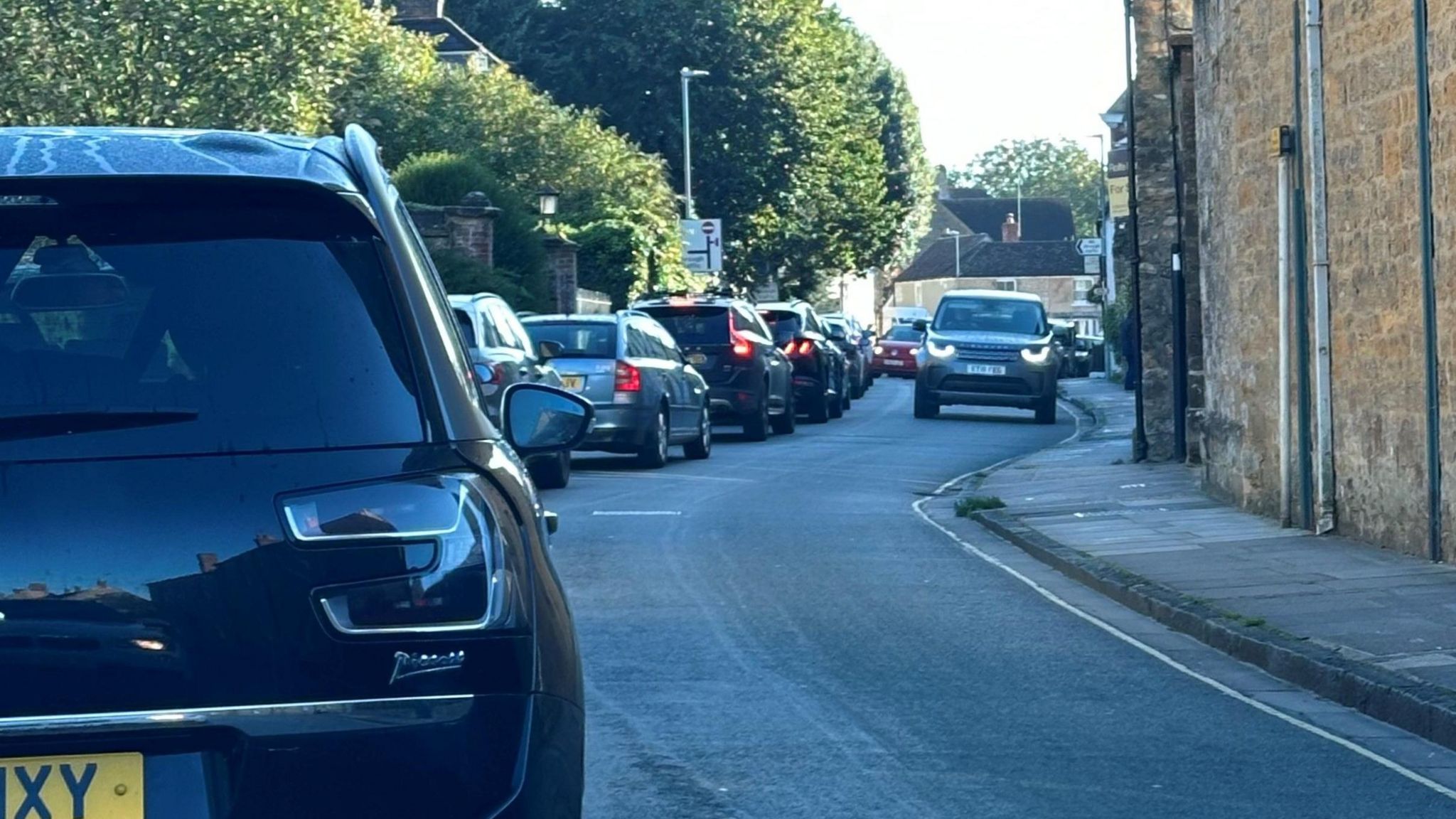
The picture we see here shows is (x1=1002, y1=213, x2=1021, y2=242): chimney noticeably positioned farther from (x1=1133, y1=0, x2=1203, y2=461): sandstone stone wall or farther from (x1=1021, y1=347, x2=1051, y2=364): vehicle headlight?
(x1=1133, y1=0, x2=1203, y2=461): sandstone stone wall

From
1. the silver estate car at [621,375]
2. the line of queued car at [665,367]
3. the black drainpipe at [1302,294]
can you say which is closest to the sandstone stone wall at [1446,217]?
the black drainpipe at [1302,294]

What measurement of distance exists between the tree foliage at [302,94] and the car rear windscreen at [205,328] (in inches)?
1348

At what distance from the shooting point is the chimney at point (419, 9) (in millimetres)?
73750

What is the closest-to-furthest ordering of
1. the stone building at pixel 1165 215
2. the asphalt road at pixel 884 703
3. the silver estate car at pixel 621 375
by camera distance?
the asphalt road at pixel 884 703 → the silver estate car at pixel 621 375 → the stone building at pixel 1165 215

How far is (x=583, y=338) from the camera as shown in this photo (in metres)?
21.8

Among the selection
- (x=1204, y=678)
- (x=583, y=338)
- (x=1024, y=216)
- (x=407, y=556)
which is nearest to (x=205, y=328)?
(x=407, y=556)

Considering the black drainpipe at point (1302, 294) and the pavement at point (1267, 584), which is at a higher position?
the black drainpipe at point (1302, 294)

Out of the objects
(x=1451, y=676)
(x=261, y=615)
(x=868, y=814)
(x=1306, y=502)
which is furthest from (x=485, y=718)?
(x=1306, y=502)

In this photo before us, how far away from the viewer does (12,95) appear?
40.8m

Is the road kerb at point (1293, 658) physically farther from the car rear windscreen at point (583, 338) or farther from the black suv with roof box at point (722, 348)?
the black suv with roof box at point (722, 348)

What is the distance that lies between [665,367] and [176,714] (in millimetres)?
19401

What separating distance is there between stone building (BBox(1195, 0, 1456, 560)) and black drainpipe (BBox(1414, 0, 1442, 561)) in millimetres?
25

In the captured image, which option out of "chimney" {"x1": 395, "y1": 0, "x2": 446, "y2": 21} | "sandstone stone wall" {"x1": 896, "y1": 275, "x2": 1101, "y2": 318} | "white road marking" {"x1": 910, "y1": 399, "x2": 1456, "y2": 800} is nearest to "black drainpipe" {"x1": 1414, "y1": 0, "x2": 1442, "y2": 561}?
"white road marking" {"x1": 910, "y1": 399, "x2": 1456, "y2": 800}

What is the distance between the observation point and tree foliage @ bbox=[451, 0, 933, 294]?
60.9 m
